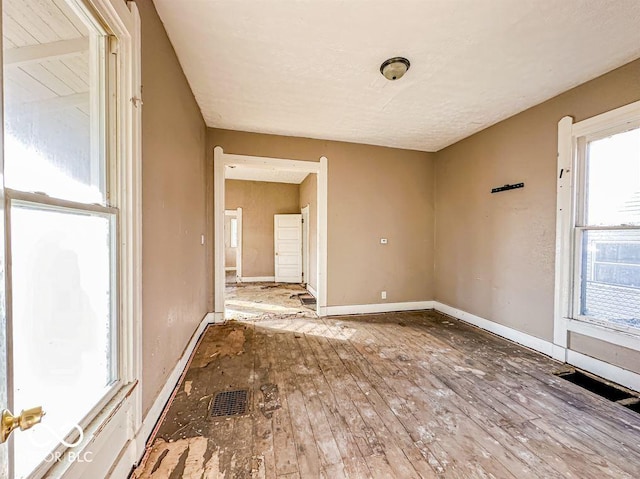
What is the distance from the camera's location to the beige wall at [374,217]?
159 inches

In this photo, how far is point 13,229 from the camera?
77 centimetres

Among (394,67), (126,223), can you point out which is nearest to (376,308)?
(394,67)

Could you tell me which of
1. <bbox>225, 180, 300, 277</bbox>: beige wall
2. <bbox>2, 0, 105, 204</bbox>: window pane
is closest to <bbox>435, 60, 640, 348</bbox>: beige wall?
<bbox>2, 0, 105, 204</bbox>: window pane

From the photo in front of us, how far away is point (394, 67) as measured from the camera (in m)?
2.18

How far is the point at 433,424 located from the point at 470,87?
9.47ft

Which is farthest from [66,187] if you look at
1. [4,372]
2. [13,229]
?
[4,372]

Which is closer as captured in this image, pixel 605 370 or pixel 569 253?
pixel 605 370

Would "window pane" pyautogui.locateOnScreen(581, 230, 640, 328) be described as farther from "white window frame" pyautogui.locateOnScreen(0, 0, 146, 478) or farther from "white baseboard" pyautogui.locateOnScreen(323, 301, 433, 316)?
"white window frame" pyautogui.locateOnScreen(0, 0, 146, 478)

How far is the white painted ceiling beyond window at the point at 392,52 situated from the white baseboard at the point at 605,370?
2526 mm

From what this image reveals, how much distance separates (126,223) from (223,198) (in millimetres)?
2447

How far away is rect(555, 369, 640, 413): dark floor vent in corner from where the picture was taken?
6.55 feet

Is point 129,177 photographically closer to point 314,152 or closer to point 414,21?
point 414,21

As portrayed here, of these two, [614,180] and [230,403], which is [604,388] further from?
[230,403]

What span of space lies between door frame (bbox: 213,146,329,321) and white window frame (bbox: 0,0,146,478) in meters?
2.23
